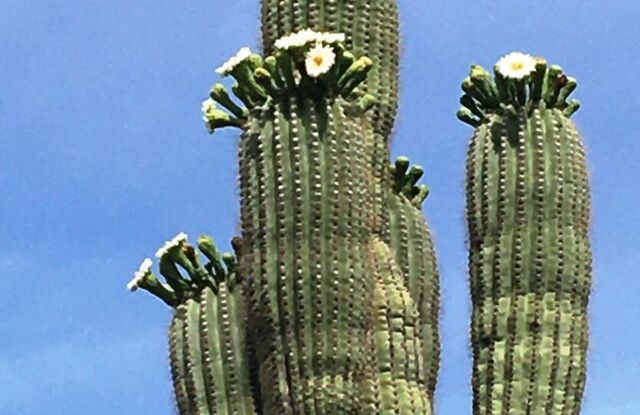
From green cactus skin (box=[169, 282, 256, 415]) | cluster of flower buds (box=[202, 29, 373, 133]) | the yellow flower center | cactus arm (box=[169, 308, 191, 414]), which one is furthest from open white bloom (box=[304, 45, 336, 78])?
cactus arm (box=[169, 308, 191, 414])

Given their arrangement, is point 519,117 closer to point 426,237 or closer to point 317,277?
point 426,237

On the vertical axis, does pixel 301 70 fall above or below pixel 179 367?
above

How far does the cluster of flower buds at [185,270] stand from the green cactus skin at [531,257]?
197cm

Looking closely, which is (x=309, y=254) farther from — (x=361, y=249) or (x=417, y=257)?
(x=417, y=257)

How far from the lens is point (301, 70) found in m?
11.1

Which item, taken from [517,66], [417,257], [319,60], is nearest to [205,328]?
[417,257]

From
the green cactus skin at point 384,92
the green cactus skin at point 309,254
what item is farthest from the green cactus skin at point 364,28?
the green cactus skin at point 309,254

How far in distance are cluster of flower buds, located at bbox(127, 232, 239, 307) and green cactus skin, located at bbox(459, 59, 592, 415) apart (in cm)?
197

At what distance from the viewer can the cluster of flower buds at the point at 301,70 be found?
11.1 metres

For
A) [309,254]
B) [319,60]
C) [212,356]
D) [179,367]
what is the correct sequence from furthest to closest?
1. [179,367]
2. [212,356]
3. [319,60]
4. [309,254]

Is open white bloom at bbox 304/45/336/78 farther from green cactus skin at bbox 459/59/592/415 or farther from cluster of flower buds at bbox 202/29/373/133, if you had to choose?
green cactus skin at bbox 459/59/592/415

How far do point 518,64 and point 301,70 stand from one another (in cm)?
235

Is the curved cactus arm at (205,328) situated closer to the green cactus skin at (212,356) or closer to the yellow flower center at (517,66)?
the green cactus skin at (212,356)

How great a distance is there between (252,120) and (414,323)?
1.83m
